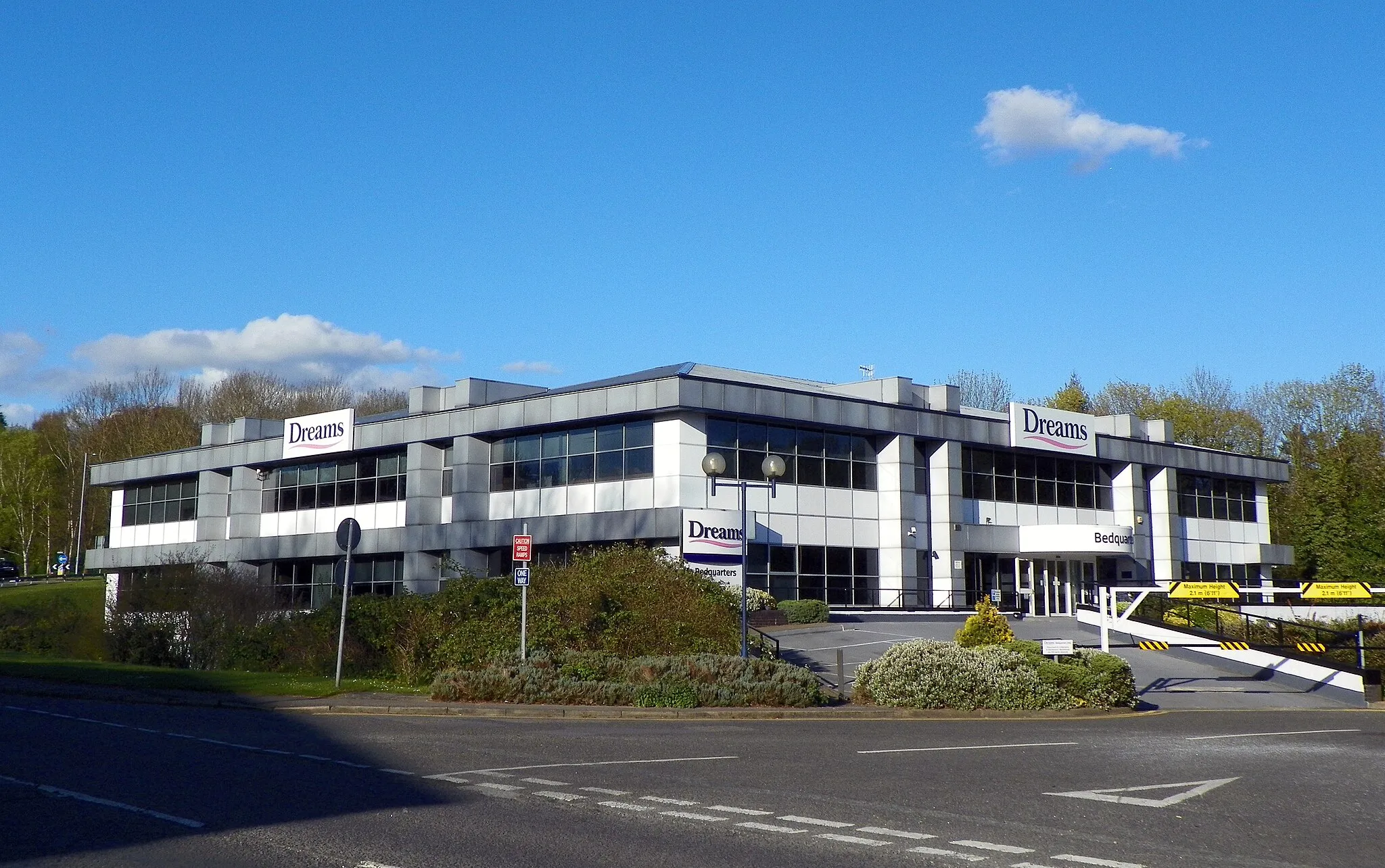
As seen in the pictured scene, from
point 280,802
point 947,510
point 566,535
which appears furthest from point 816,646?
point 280,802

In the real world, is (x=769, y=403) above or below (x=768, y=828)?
above

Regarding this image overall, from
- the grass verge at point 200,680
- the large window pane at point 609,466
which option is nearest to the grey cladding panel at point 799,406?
the large window pane at point 609,466

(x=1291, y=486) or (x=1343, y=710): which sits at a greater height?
(x=1291, y=486)

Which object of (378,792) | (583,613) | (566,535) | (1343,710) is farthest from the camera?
(566,535)

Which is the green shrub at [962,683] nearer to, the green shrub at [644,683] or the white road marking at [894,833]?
the green shrub at [644,683]

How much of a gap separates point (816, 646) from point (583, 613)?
9.70 metres

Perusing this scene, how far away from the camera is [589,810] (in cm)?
1010

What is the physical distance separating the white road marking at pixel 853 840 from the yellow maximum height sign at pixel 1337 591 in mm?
19164

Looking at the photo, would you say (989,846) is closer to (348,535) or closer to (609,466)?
(348,535)

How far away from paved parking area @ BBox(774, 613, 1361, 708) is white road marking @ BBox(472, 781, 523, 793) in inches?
615

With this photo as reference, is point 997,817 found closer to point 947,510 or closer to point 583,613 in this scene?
point 583,613

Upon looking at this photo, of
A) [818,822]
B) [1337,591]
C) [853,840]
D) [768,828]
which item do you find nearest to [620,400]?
[1337,591]

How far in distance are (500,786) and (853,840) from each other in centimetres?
385

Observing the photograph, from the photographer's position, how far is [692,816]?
32.3 ft
